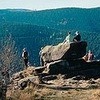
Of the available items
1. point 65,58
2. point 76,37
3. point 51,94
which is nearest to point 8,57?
point 51,94

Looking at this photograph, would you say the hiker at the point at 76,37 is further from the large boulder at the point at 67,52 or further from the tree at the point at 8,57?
the tree at the point at 8,57

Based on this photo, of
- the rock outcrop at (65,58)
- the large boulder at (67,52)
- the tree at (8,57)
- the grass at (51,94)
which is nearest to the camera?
the grass at (51,94)

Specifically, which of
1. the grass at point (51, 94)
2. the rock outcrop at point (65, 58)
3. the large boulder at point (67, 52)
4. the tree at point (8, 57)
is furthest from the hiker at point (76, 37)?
the grass at point (51, 94)

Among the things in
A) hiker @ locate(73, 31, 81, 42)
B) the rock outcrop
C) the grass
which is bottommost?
the grass

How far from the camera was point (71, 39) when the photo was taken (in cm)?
4731

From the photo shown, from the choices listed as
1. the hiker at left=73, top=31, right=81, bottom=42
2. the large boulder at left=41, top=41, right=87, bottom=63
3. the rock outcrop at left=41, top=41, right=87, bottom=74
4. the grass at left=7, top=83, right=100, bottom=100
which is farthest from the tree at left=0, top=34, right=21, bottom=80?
the hiker at left=73, top=31, right=81, bottom=42

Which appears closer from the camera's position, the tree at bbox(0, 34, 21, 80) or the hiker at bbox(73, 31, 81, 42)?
the tree at bbox(0, 34, 21, 80)

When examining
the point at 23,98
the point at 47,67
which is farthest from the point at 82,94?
the point at 47,67

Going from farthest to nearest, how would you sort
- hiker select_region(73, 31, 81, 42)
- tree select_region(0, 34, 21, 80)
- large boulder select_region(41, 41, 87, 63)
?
hiker select_region(73, 31, 81, 42)
large boulder select_region(41, 41, 87, 63)
tree select_region(0, 34, 21, 80)

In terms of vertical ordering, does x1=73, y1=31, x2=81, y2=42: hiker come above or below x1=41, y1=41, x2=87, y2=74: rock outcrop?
above

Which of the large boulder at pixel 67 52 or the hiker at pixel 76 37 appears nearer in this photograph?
the large boulder at pixel 67 52

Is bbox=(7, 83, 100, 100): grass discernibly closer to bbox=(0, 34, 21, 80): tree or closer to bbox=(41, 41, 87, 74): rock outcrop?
bbox=(0, 34, 21, 80): tree

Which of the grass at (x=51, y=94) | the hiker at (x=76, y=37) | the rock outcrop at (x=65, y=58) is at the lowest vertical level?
the grass at (x=51, y=94)

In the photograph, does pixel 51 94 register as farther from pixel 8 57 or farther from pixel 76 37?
pixel 76 37
